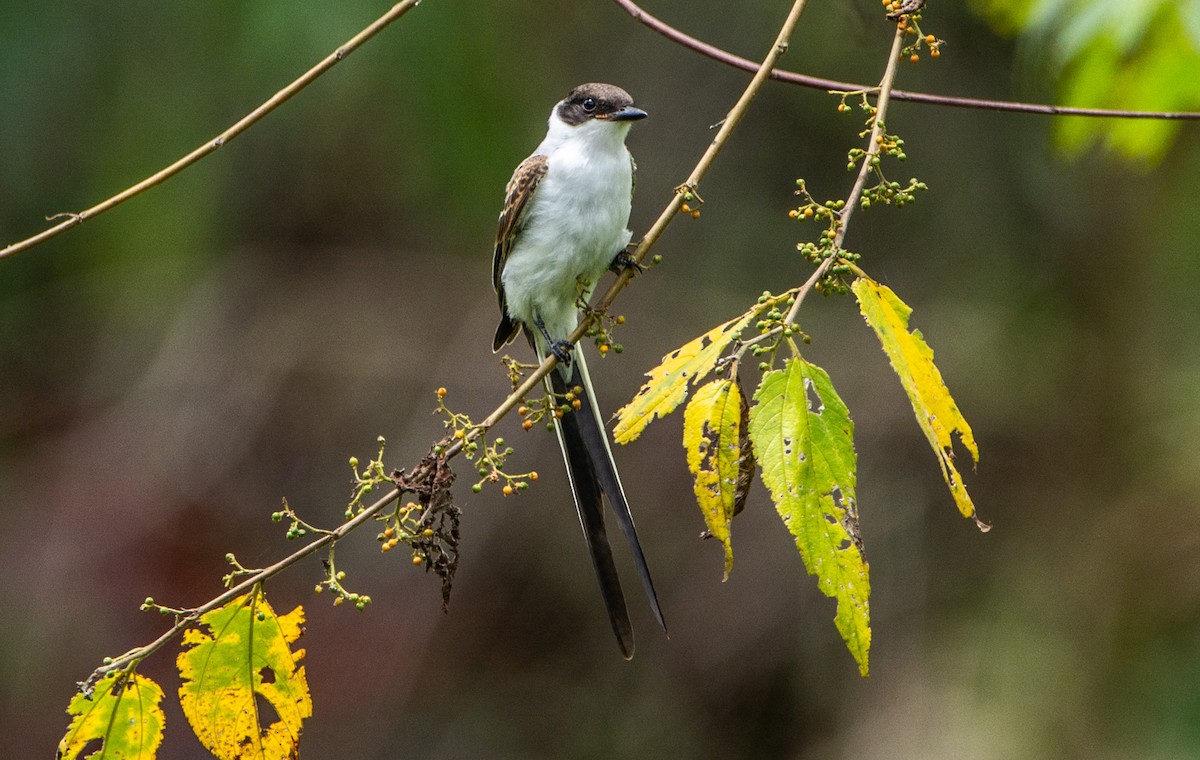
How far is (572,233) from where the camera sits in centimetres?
347

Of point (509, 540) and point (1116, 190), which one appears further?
point (509, 540)

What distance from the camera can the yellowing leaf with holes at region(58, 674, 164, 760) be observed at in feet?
6.67

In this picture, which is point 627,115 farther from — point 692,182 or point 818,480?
point 818,480

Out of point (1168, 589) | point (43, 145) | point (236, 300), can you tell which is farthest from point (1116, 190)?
point (43, 145)

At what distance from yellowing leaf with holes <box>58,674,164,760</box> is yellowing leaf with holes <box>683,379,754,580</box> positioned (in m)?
0.98

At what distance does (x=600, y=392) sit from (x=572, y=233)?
297 cm

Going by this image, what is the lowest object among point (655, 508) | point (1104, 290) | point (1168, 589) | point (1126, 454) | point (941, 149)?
point (1168, 589)

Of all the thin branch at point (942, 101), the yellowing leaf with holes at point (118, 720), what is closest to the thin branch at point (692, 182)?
the thin branch at point (942, 101)

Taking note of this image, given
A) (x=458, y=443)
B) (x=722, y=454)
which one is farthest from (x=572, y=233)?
(x=722, y=454)

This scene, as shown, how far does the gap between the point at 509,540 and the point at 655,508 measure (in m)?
0.84

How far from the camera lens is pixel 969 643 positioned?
20.5ft

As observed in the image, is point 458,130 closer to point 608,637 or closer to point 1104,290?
point 608,637

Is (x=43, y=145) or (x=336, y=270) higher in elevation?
(x=43, y=145)

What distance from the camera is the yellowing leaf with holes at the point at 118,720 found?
80.0 inches
